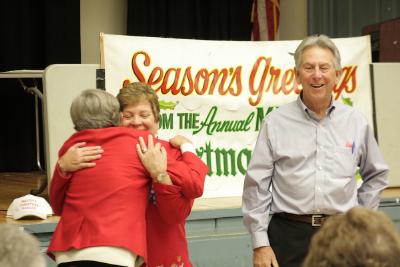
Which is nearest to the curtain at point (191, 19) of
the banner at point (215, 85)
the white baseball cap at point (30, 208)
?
the banner at point (215, 85)

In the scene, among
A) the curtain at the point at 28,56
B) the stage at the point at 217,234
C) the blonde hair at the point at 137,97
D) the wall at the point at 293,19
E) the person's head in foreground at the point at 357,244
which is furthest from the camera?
the wall at the point at 293,19

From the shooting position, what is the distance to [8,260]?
1030 mm

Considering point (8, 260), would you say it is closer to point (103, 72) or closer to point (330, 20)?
point (103, 72)

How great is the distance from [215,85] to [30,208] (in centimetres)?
138

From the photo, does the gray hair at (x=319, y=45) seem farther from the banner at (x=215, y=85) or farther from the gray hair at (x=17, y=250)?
the banner at (x=215, y=85)

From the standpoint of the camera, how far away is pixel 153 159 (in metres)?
1.83

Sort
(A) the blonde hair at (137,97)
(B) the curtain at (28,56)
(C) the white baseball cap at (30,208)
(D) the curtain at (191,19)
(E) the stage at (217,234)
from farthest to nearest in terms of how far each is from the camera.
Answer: (D) the curtain at (191,19), (B) the curtain at (28,56), (E) the stage at (217,234), (C) the white baseball cap at (30,208), (A) the blonde hair at (137,97)

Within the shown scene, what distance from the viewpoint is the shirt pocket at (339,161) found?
215cm

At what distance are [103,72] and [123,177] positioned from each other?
1923 mm

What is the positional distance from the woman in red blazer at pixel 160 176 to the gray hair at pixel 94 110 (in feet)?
0.22

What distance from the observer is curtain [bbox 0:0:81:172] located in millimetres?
7574

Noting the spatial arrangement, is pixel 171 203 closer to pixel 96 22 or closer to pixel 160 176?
pixel 160 176

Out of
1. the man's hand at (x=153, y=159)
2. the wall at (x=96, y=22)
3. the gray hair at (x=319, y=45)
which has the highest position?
the wall at (x=96, y=22)

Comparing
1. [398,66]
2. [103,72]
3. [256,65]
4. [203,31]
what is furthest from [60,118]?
[203,31]
